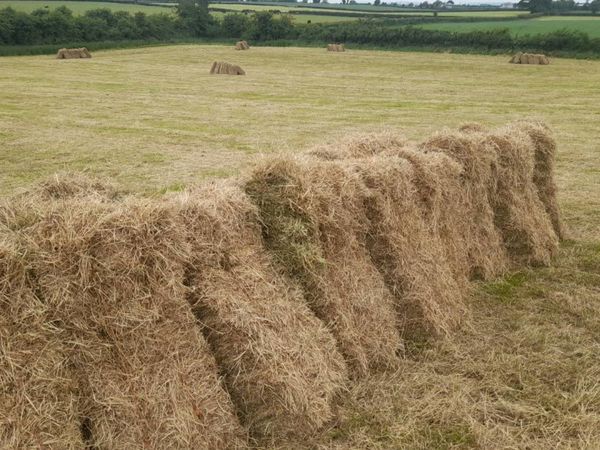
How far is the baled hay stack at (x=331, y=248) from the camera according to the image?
547 cm

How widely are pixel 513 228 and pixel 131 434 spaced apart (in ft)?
20.4

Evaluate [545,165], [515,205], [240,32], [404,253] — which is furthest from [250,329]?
[240,32]

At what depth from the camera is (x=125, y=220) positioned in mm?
4277

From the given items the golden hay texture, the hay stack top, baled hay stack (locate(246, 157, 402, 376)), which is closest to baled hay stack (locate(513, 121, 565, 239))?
baled hay stack (locate(246, 157, 402, 376))

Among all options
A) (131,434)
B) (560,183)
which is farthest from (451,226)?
(560,183)

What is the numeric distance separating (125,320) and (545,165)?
291 inches

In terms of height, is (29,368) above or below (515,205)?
above

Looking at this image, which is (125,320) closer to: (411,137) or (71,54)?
(411,137)

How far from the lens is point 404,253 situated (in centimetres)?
647

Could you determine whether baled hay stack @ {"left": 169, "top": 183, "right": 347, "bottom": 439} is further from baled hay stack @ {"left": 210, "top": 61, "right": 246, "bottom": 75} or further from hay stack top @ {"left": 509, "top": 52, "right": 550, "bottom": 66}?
hay stack top @ {"left": 509, "top": 52, "right": 550, "bottom": 66}

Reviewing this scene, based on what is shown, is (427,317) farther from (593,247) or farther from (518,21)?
(518,21)

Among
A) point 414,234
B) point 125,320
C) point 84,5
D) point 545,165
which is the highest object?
point 125,320

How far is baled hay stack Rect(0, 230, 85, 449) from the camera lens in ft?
12.4

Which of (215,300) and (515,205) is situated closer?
(215,300)
